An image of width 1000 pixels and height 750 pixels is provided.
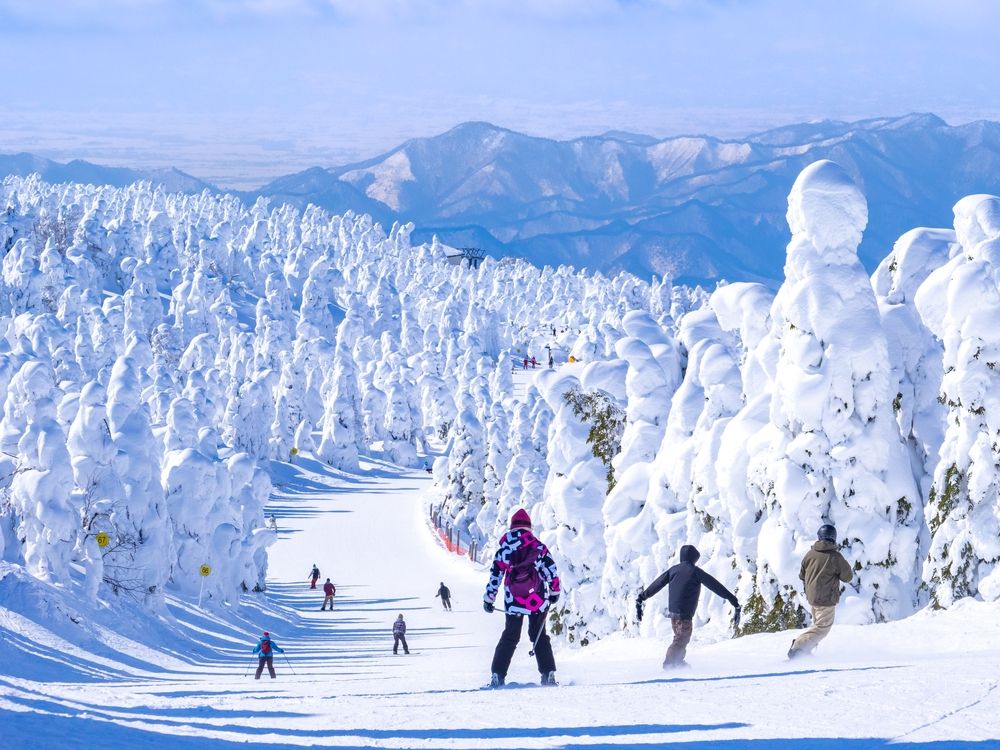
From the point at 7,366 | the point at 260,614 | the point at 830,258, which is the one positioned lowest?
the point at 260,614

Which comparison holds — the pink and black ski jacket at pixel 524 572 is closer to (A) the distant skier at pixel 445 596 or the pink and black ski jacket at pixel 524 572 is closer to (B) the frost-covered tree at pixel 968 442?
(B) the frost-covered tree at pixel 968 442

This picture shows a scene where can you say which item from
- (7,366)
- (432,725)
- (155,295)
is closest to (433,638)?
(432,725)

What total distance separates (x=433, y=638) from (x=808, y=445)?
18533 millimetres

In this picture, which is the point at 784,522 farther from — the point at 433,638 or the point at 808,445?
the point at 433,638

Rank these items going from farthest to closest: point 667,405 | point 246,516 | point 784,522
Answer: point 246,516
point 667,405
point 784,522

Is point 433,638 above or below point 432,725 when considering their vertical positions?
below

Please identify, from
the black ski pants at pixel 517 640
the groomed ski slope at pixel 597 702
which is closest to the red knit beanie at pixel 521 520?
the black ski pants at pixel 517 640

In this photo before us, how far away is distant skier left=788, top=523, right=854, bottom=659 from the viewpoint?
11828mm

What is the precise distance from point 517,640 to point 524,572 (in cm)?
82

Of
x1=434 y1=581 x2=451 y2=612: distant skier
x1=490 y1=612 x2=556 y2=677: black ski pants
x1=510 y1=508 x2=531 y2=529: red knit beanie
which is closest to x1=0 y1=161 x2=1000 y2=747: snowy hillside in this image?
x1=490 y1=612 x2=556 y2=677: black ski pants

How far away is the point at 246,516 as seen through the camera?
43.6 metres

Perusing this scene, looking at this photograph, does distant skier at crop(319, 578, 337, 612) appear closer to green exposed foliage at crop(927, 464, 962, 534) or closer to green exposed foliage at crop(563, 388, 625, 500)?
green exposed foliage at crop(563, 388, 625, 500)

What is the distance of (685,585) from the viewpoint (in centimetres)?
1199

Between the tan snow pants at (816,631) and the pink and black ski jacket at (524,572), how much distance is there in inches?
110
